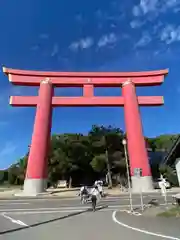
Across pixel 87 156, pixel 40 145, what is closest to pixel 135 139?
pixel 40 145

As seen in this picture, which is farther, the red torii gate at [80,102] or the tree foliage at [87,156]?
the tree foliage at [87,156]

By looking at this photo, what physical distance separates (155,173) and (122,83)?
2200 centimetres

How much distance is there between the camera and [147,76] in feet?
104

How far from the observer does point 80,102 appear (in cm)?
2942

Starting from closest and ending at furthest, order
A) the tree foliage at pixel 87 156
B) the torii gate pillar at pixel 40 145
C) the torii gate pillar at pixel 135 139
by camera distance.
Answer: the torii gate pillar at pixel 40 145 → the torii gate pillar at pixel 135 139 → the tree foliage at pixel 87 156

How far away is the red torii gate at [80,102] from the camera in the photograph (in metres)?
27.0

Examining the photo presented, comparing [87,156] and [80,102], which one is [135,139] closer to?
[80,102]

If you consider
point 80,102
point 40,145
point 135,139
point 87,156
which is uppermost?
point 80,102

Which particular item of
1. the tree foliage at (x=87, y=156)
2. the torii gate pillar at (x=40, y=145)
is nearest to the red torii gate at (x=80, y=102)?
the torii gate pillar at (x=40, y=145)

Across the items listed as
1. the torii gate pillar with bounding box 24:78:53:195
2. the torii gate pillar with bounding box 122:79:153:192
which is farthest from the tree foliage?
the torii gate pillar with bounding box 24:78:53:195

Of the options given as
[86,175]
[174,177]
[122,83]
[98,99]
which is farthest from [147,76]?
[86,175]

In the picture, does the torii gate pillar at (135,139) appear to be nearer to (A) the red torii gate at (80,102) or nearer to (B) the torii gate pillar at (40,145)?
(A) the red torii gate at (80,102)

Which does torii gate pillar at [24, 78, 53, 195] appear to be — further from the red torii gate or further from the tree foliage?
the tree foliage

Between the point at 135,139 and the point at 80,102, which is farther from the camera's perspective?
the point at 80,102
